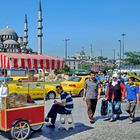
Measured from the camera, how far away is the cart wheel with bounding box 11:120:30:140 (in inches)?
357

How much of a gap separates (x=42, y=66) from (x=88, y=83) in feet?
6.36

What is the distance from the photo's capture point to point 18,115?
919 cm

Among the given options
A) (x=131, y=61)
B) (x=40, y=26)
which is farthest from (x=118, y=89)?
(x=131, y=61)

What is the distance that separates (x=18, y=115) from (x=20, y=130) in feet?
1.35

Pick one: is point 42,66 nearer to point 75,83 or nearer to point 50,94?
point 50,94

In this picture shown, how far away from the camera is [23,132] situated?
30.7ft

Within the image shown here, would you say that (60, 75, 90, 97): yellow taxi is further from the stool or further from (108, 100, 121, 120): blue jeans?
the stool

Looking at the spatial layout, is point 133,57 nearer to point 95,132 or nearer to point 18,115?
point 95,132

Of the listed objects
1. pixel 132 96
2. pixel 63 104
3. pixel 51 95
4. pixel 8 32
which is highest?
pixel 8 32

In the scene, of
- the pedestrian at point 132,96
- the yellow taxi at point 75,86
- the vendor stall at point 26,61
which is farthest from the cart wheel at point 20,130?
the yellow taxi at point 75,86

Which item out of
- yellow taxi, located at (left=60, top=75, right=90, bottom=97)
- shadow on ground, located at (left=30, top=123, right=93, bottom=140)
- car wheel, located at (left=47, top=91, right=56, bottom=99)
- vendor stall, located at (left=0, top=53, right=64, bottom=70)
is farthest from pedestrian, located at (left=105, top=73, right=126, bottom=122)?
yellow taxi, located at (left=60, top=75, right=90, bottom=97)

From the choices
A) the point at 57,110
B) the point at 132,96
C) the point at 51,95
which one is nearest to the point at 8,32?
the point at 51,95

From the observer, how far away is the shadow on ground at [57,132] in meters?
9.67

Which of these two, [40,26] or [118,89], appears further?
[40,26]
